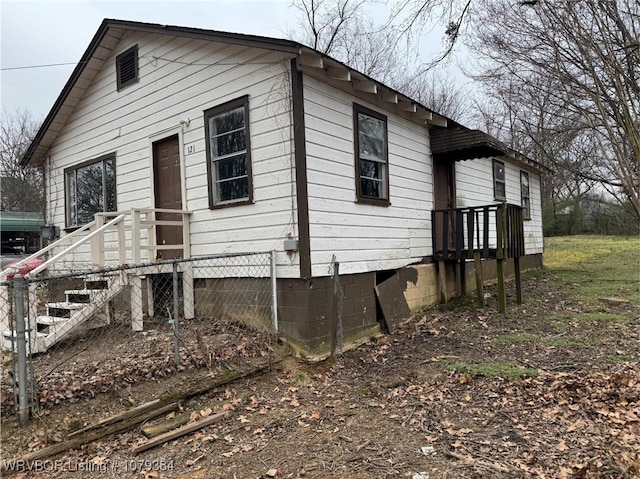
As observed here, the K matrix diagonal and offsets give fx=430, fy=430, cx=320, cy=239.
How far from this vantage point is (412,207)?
7.91m

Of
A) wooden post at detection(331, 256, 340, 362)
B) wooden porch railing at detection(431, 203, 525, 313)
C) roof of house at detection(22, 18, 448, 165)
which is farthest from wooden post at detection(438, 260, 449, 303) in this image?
wooden post at detection(331, 256, 340, 362)

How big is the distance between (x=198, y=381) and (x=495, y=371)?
3.24 metres

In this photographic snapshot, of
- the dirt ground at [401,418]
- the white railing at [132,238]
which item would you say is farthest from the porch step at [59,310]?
the dirt ground at [401,418]

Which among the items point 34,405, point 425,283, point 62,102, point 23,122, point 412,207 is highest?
point 23,122

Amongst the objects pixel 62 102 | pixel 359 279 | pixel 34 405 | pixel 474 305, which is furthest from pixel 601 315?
pixel 62 102

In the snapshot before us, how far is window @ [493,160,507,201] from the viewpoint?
38.5ft

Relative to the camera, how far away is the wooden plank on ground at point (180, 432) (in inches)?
141

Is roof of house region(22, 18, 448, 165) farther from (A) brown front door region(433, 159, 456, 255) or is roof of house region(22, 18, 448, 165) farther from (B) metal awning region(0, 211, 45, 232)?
(B) metal awning region(0, 211, 45, 232)

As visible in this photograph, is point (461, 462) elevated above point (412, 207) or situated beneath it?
situated beneath

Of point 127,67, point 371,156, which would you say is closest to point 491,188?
point 371,156

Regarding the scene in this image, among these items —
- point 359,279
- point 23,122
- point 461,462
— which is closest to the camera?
point 461,462

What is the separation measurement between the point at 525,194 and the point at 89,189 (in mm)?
12435

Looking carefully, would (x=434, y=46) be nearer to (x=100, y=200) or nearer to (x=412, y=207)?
(x=412, y=207)

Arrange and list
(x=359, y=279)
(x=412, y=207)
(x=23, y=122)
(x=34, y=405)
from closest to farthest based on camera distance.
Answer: (x=34, y=405)
(x=359, y=279)
(x=412, y=207)
(x=23, y=122)
